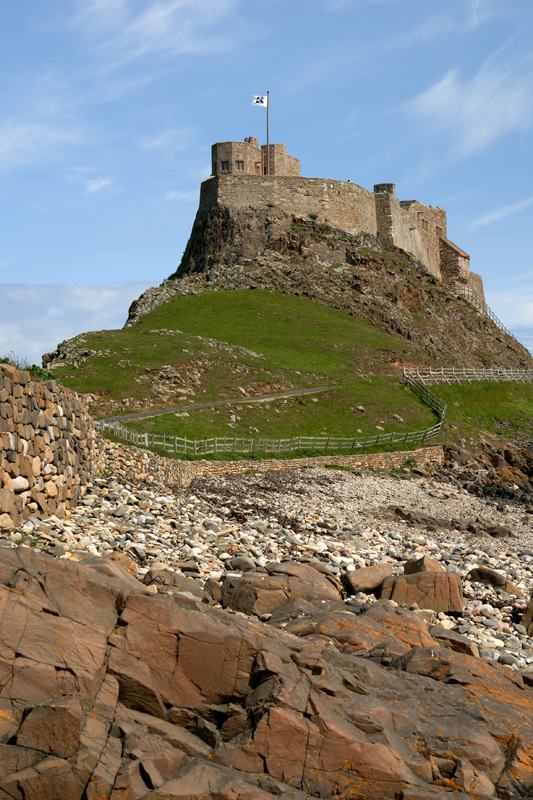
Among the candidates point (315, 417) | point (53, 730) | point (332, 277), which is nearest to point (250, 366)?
point (315, 417)

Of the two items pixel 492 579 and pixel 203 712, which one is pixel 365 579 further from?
pixel 203 712

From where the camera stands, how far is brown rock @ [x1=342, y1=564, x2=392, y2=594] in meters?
15.2

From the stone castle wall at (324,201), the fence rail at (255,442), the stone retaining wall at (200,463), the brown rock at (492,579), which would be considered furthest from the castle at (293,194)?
the brown rock at (492,579)

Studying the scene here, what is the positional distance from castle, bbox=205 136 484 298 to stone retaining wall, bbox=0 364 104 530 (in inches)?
2884

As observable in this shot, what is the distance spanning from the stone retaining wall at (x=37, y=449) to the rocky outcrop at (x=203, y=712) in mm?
5255

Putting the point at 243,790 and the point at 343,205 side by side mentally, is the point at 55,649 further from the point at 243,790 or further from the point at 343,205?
the point at 343,205

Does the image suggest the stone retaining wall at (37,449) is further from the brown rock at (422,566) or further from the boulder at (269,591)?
the brown rock at (422,566)

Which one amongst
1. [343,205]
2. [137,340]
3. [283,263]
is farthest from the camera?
[343,205]

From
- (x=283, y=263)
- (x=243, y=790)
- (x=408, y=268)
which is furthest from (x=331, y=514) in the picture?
(x=408, y=268)

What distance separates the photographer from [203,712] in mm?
7613

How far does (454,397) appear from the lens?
64062mm

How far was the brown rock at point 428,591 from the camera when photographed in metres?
14.9

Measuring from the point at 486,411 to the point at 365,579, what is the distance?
173 ft

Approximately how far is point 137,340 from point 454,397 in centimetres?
2921
